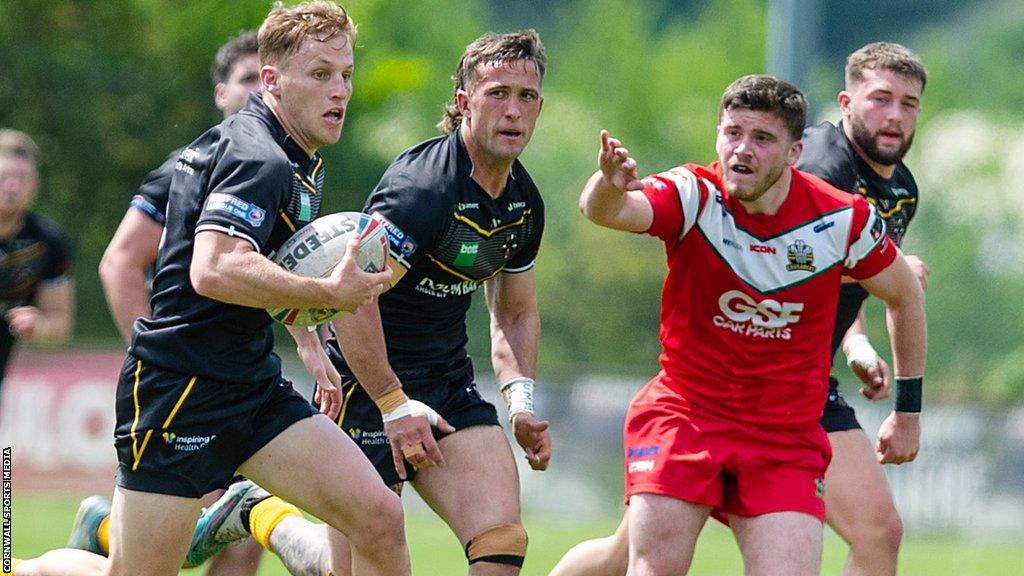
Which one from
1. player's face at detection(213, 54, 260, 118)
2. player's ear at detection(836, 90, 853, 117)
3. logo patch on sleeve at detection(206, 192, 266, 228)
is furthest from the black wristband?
player's face at detection(213, 54, 260, 118)

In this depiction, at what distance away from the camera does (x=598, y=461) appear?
1556 cm

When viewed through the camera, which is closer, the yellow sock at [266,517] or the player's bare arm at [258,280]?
the player's bare arm at [258,280]

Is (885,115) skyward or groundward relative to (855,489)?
skyward

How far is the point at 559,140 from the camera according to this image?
3228 cm

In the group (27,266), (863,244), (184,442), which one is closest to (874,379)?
(863,244)

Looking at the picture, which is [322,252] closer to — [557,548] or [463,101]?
[463,101]

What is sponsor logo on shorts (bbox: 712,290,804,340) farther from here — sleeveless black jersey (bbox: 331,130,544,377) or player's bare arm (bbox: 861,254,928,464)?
sleeveless black jersey (bbox: 331,130,544,377)

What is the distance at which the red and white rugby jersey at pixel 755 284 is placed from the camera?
5797 millimetres

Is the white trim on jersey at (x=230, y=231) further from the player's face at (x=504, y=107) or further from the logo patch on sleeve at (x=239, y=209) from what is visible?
the player's face at (x=504, y=107)

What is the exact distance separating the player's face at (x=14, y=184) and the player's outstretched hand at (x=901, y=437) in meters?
4.95

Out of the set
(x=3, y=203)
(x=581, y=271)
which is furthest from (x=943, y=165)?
(x=3, y=203)

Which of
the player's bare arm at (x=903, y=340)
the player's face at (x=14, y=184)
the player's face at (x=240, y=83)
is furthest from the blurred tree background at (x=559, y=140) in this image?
the player's bare arm at (x=903, y=340)

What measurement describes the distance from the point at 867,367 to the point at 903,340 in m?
0.55

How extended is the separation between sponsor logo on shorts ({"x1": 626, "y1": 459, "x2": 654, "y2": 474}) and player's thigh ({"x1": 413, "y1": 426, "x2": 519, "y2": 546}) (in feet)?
1.66
